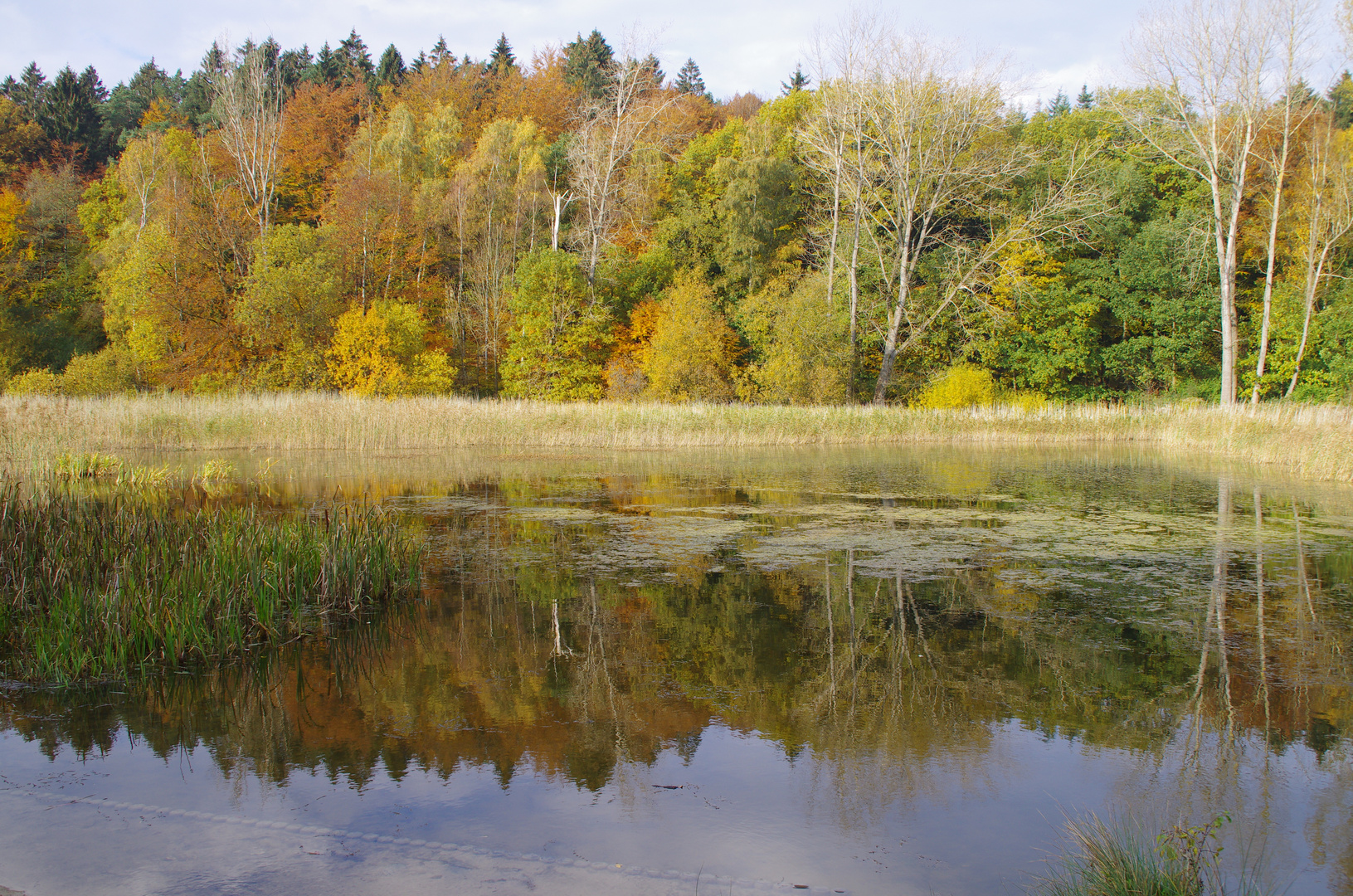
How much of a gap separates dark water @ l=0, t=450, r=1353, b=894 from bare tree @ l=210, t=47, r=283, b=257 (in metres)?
29.5

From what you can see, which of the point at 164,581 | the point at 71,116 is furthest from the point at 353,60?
the point at 164,581

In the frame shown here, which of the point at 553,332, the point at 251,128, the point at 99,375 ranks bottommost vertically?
the point at 99,375

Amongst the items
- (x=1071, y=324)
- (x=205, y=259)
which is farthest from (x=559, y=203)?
(x=1071, y=324)

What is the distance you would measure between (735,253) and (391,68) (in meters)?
26.8

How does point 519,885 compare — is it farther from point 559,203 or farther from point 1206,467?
point 559,203

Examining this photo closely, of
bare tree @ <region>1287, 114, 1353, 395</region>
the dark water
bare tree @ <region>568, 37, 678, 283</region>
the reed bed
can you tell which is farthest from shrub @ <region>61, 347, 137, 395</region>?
bare tree @ <region>1287, 114, 1353, 395</region>

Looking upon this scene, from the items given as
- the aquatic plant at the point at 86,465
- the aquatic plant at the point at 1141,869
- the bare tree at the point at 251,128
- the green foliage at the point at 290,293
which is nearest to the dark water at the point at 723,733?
the aquatic plant at the point at 1141,869

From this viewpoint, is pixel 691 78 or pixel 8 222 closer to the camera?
pixel 8 222

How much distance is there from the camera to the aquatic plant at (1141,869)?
2381 millimetres

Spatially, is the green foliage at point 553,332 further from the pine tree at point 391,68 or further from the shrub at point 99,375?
the pine tree at point 391,68

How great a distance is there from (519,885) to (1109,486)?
11.8m

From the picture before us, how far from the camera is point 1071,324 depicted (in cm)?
3200

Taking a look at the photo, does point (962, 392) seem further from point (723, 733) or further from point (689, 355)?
point (723, 733)

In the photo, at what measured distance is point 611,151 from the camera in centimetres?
3103
